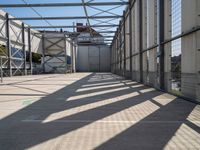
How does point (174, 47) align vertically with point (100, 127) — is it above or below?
above

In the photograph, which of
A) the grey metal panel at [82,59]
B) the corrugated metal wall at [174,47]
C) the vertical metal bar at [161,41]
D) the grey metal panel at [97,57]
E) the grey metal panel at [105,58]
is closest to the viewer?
the corrugated metal wall at [174,47]

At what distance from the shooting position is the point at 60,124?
6.98 m

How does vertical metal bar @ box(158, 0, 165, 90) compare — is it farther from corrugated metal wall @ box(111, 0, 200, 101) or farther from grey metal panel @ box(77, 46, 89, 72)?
grey metal panel @ box(77, 46, 89, 72)

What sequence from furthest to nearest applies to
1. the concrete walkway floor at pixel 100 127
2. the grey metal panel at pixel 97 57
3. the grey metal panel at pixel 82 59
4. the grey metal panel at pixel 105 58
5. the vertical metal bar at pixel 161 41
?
the grey metal panel at pixel 82 59 → the grey metal panel at pixel 105 58 → the grey metal panel at pixel 97 57 → the vertical metal bar at pixel 161 41 → the concrete walkway floor at pixel 100 127

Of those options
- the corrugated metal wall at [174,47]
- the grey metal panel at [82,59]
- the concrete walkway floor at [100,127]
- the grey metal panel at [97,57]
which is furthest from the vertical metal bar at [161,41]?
the grey metal panel at [82,59]

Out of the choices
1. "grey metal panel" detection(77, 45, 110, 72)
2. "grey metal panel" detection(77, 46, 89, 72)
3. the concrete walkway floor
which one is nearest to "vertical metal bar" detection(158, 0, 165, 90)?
the concrete walkway floor

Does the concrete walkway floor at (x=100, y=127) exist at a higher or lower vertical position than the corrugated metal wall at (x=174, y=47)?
lower

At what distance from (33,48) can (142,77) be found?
31276 millimetres

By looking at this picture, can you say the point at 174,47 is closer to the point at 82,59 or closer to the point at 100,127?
the point at 100,127

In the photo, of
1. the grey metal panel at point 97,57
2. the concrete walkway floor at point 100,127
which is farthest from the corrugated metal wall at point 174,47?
the grey metal panel at point 97,57

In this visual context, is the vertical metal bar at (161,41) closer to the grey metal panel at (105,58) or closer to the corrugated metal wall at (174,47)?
the corrugated metal wall at (174,47)

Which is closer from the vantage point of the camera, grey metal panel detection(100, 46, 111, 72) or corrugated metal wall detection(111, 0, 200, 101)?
corrugated metal wall detection(111, 0, 200, 101)

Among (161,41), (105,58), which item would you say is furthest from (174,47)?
(105,58)

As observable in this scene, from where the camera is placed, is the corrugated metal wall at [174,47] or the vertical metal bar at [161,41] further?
the vertical metal bar at [161,41]
